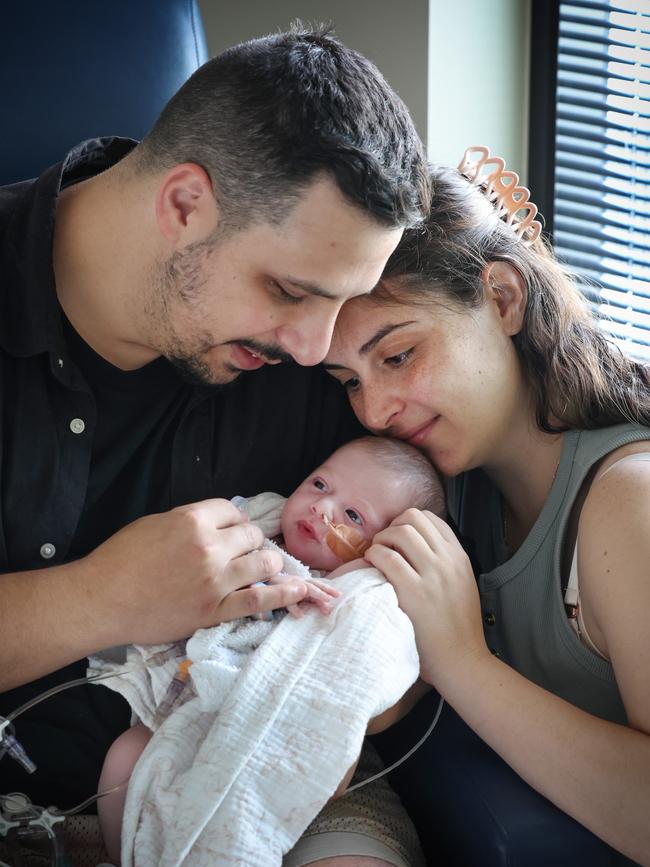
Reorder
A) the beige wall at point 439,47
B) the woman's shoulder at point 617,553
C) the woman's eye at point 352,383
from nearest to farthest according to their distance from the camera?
the woman's shoulder at point 617,553 < the woman's eye at point 352,383 < the beige wall at point 439,47

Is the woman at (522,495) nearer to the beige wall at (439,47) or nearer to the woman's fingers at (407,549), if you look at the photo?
the woman's fingers at (407,549)

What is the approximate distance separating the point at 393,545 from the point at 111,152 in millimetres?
896

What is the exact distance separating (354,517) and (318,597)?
27 centimetres

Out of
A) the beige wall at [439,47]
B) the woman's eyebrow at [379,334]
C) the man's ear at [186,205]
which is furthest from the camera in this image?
the beige wall at [439,47]

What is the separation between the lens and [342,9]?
2.44 m

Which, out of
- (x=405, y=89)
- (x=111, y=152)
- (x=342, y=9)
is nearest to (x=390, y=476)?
(x=111, y=152)

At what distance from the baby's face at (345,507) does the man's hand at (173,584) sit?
200mm

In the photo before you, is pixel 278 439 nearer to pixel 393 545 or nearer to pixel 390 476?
pixel 390 476

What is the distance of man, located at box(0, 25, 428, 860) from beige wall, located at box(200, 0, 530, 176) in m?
0.91

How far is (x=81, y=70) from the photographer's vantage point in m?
1.83

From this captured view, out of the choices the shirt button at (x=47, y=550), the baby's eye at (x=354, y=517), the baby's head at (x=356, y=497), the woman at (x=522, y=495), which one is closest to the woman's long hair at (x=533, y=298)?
the woman at (x=522, y=495)

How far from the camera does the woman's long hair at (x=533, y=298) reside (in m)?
1.62

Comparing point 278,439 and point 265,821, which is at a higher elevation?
point 278,439

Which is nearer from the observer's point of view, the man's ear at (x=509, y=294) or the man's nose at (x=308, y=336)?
the man's nose at (x=308, y=336)
